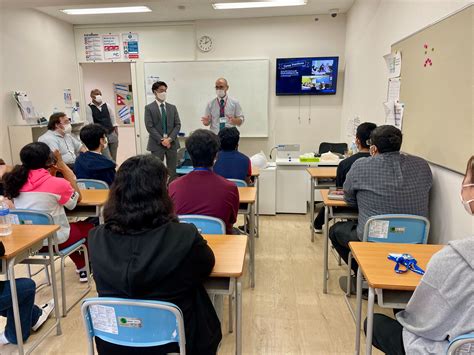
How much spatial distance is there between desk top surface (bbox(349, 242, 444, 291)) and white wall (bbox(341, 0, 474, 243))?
1.51 ft

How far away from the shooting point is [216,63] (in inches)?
231

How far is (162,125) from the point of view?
5027mm

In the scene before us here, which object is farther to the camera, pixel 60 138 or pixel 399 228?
pixel 60 138

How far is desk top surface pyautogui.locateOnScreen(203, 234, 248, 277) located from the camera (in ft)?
4.90

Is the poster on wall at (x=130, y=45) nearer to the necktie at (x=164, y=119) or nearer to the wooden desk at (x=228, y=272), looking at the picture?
the necktie at (x=164, y=119)

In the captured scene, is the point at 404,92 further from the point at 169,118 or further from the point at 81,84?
the point at 81,84

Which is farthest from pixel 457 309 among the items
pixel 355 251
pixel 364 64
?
pixel 364 64

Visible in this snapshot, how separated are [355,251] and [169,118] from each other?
3881 mm

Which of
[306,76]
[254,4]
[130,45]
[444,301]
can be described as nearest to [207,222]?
[444,301]

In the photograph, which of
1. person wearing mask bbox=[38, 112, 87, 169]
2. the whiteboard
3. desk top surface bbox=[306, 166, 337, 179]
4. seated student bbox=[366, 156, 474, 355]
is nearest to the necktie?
the whiteboard

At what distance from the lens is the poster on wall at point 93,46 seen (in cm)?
615

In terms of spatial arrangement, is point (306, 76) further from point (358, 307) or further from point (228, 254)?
point (228, 254)

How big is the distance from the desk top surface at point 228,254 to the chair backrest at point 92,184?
170 cm

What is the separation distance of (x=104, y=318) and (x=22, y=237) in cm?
98
